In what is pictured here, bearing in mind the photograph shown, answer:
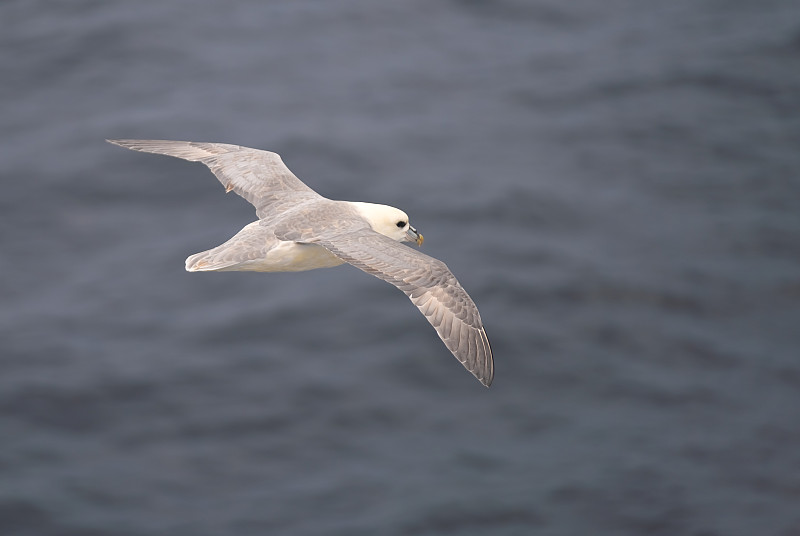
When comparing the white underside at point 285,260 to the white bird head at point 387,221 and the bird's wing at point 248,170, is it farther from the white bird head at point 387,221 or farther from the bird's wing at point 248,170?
the bird's wing at point 248,170

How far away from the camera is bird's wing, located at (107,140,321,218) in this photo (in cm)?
1087

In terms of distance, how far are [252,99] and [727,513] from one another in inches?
359

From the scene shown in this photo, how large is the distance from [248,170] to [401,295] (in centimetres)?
447

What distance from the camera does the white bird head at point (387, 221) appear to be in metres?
10.3

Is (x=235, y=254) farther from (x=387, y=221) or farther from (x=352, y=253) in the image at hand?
(x=387, y=221)

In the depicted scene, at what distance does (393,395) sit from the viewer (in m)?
14.4

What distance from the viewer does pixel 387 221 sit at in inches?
411

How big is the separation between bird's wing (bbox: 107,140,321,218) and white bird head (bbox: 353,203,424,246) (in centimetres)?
67

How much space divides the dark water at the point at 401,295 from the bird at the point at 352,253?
163 inches

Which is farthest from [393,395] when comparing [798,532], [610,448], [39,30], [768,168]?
[39,30]

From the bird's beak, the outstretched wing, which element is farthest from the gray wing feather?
the bird's beak

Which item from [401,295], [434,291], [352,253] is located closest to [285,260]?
[352,253]

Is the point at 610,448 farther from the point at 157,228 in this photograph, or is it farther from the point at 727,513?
the point at 157,228

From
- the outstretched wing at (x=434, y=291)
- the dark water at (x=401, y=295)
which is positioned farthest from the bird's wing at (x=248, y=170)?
the dark water at (x=401, y=295)
